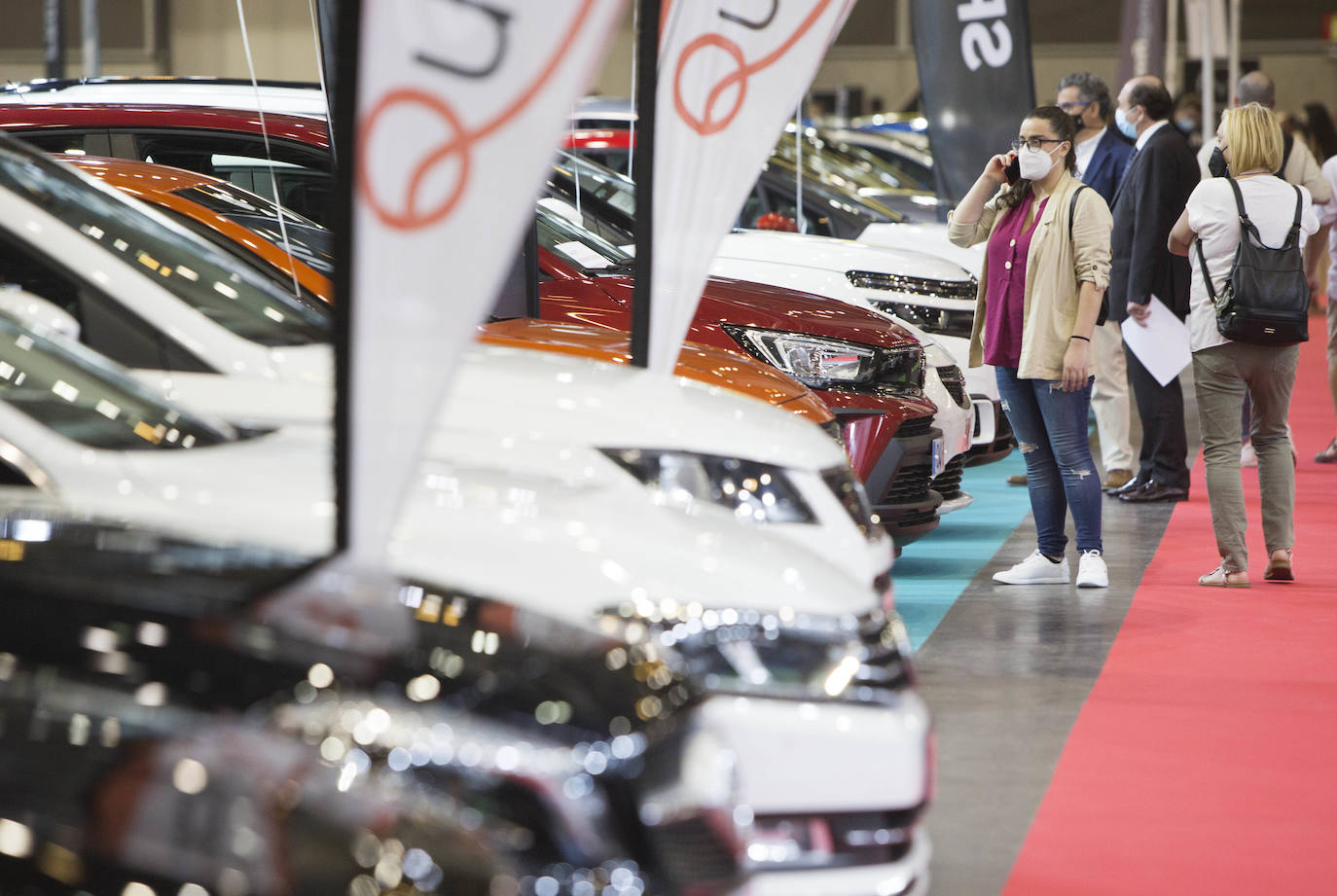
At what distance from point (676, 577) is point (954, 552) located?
4.61 meters

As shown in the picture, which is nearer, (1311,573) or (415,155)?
(415,155)

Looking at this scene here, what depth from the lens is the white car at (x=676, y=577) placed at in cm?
252

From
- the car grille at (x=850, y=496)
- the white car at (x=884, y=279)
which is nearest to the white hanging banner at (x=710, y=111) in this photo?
the car grille at (x=850, y=496)

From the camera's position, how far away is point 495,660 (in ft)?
6.59

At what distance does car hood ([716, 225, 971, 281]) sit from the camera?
8.05 metres

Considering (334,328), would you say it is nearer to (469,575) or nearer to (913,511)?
(469,575)

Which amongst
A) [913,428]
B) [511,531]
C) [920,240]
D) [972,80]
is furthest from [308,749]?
[972,80]

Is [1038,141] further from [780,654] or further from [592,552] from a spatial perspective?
[592,552]

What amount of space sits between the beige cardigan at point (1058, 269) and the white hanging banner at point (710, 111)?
1635mm

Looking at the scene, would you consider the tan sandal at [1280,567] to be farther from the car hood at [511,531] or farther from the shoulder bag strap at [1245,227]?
the car hood at [511,531]

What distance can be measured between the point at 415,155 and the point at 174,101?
4.40 m

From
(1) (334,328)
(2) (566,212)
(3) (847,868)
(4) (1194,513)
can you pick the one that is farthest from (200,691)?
(4) (1194,513)

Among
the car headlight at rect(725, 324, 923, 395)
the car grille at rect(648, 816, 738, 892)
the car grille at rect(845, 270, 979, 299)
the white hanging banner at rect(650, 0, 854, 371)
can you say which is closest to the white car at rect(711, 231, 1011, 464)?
the car grille at rect(845, 270, 979, 299)

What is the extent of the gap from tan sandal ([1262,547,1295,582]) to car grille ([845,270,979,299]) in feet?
7.05
